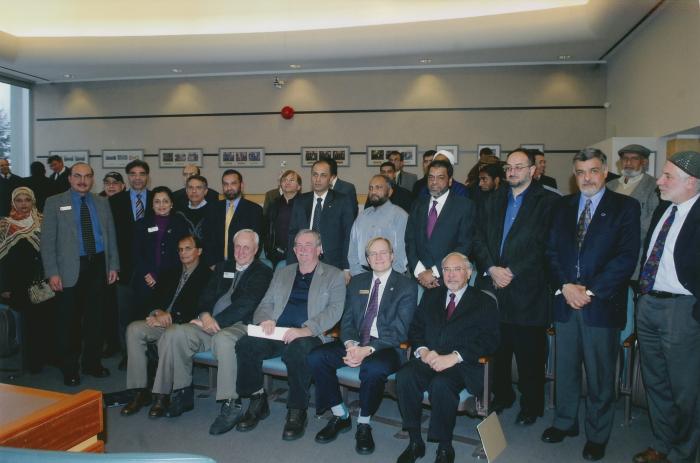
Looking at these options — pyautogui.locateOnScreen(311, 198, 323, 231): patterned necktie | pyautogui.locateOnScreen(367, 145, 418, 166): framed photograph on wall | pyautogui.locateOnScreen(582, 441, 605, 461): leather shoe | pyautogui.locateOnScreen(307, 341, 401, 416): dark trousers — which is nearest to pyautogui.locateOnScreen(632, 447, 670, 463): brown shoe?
pyautogui.locateOnScreen(582, 441, 605, 461): leather shoe

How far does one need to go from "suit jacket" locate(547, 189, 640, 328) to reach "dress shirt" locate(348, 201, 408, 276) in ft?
4.22

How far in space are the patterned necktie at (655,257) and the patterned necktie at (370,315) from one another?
1506 millimetres

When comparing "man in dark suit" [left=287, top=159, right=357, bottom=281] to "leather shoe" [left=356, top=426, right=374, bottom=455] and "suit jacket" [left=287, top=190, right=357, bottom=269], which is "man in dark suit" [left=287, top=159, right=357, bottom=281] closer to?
"suit jacket" [left=287, top=190, right=357, bottom=269]

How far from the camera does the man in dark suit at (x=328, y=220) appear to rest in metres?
4.25

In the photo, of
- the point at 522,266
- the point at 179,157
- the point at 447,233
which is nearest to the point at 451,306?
the point at 522,266

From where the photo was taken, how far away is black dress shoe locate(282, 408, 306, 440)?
10.5 ft

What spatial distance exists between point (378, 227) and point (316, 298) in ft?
2.59

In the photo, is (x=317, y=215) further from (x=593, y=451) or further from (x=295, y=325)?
(x=593, y=451)

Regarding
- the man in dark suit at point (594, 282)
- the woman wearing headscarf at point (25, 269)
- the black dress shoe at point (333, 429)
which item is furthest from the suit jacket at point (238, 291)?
the man in dark suit at point (594, 282)

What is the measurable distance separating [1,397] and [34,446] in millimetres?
327

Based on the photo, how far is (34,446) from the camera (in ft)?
4.34

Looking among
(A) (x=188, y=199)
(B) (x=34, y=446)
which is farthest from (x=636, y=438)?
(A) (x=188, y=199)

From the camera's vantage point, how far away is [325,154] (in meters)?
8.66

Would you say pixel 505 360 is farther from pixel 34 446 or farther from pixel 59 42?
pixel 59 42
